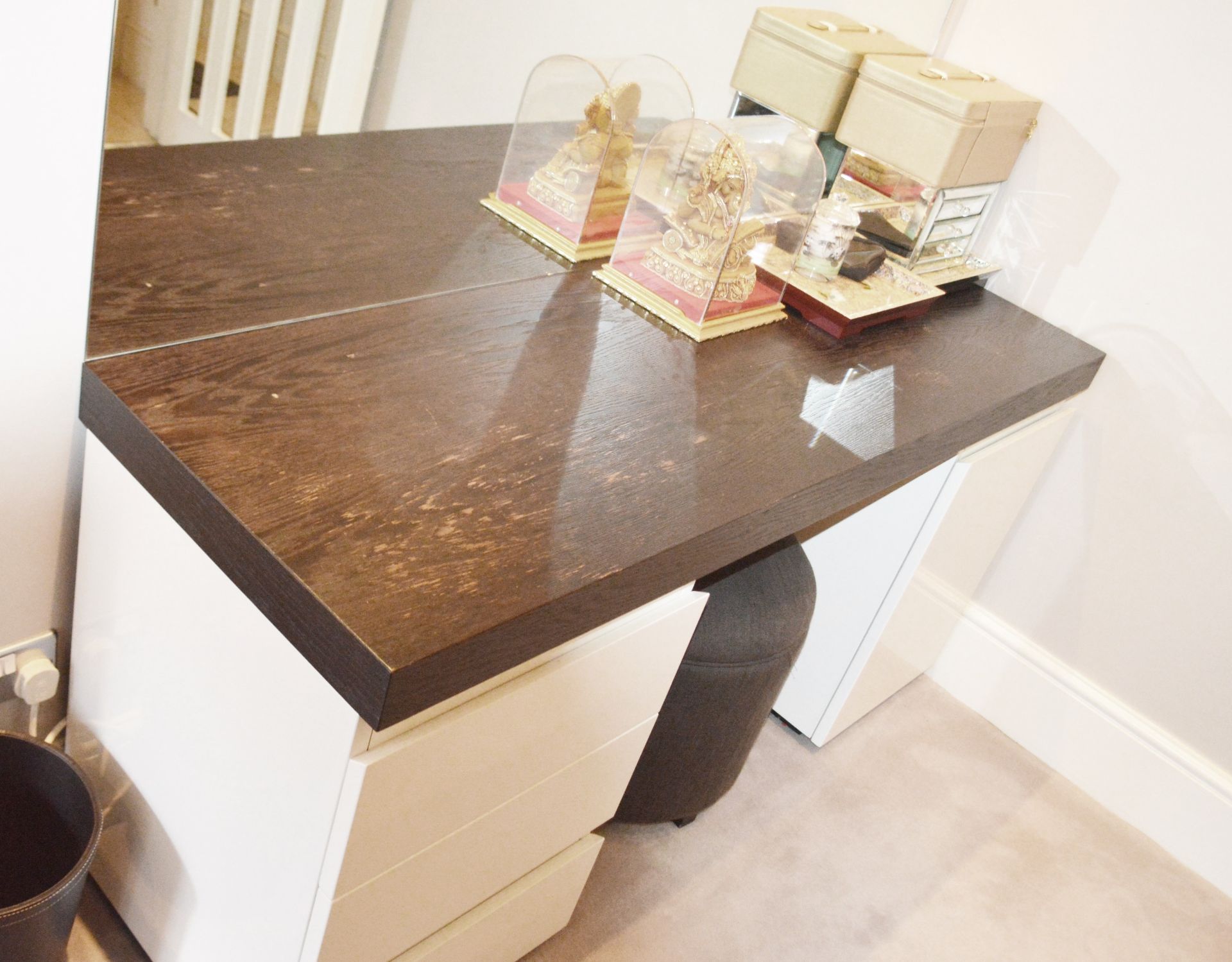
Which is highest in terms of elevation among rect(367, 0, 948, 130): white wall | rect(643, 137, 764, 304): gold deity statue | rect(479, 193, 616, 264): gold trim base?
rect(367, 0, 948, 130): white wall

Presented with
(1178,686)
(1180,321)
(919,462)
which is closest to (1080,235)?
(1180,321)

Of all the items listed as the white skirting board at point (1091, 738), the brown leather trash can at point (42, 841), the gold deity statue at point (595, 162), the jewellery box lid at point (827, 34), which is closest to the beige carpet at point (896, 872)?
the white skirting board at point (1091, 738)

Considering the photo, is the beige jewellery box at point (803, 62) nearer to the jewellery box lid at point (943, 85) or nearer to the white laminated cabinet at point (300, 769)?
the jewellery box lid at point (943, 85)

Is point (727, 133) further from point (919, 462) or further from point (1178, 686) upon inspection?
point (1178, 686)

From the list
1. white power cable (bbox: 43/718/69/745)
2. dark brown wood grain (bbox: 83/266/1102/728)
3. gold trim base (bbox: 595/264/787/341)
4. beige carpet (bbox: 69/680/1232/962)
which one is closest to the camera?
dark brown wood grain (bbox: 83/266/1102/728)

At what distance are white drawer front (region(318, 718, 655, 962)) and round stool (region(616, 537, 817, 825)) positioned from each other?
163 mm

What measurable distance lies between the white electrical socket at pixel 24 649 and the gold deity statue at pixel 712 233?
815 mm

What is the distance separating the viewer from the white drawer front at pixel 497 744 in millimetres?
871

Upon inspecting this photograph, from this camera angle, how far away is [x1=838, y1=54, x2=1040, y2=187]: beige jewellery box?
156 centimetres

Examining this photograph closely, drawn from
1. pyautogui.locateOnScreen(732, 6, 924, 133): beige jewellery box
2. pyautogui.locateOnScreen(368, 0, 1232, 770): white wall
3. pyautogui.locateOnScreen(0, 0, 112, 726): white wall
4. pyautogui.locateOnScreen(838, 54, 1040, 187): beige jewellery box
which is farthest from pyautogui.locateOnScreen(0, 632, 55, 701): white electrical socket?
pyautogui.locateOnScreen(838, 54, 1040, 187): beige jewellery box

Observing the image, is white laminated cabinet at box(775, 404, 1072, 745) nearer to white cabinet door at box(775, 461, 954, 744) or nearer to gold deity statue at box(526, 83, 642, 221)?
white cabinet door at box(775, 461, 954, 744)

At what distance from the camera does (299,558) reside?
817 mm

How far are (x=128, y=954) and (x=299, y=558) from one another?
700mm

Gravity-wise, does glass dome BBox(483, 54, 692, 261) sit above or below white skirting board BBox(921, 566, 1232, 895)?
above
